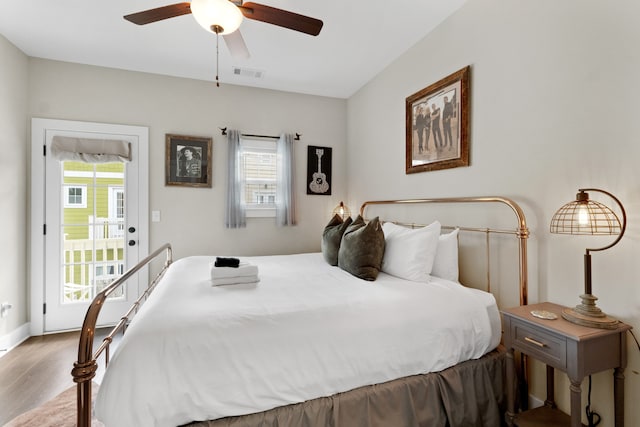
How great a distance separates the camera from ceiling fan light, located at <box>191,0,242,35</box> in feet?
4.91

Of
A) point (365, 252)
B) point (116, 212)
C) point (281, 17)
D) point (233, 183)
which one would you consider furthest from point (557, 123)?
point (116, 212)

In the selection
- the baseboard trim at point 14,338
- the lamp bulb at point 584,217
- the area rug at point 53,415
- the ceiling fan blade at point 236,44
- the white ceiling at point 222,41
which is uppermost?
the white ceiling at point 222,41

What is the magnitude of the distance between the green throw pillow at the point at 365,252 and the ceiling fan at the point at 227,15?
135 cm

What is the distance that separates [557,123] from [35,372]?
404 centimetres

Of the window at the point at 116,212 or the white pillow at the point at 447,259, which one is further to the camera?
the window at the point at 116,212

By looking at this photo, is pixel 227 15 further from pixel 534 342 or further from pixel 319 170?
pixel 319 170

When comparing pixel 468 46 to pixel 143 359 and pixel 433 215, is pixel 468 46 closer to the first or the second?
pixel 433 215

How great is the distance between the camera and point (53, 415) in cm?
185

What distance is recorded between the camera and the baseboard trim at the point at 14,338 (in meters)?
2.64

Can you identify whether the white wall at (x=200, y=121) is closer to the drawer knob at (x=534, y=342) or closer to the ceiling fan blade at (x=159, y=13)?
the ceiling fan blade at (x=159, y=13)

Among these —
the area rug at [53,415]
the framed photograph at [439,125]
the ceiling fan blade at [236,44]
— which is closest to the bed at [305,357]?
the framed photograph at [439,125]

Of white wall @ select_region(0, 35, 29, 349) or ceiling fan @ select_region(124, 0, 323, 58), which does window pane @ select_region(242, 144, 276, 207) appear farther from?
white wall @ select_region(0, 35, 29, 349)

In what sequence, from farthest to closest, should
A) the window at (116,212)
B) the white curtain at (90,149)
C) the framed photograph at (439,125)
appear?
1. the window at (116,212)
2. the white curtain at (90,149)
3. the framed photograph at (439,125)

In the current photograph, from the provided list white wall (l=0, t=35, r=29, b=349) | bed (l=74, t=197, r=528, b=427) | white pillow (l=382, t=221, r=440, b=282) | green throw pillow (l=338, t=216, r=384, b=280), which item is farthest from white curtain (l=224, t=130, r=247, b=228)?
white pillow (l=382, t=221, r=440, b=282)
